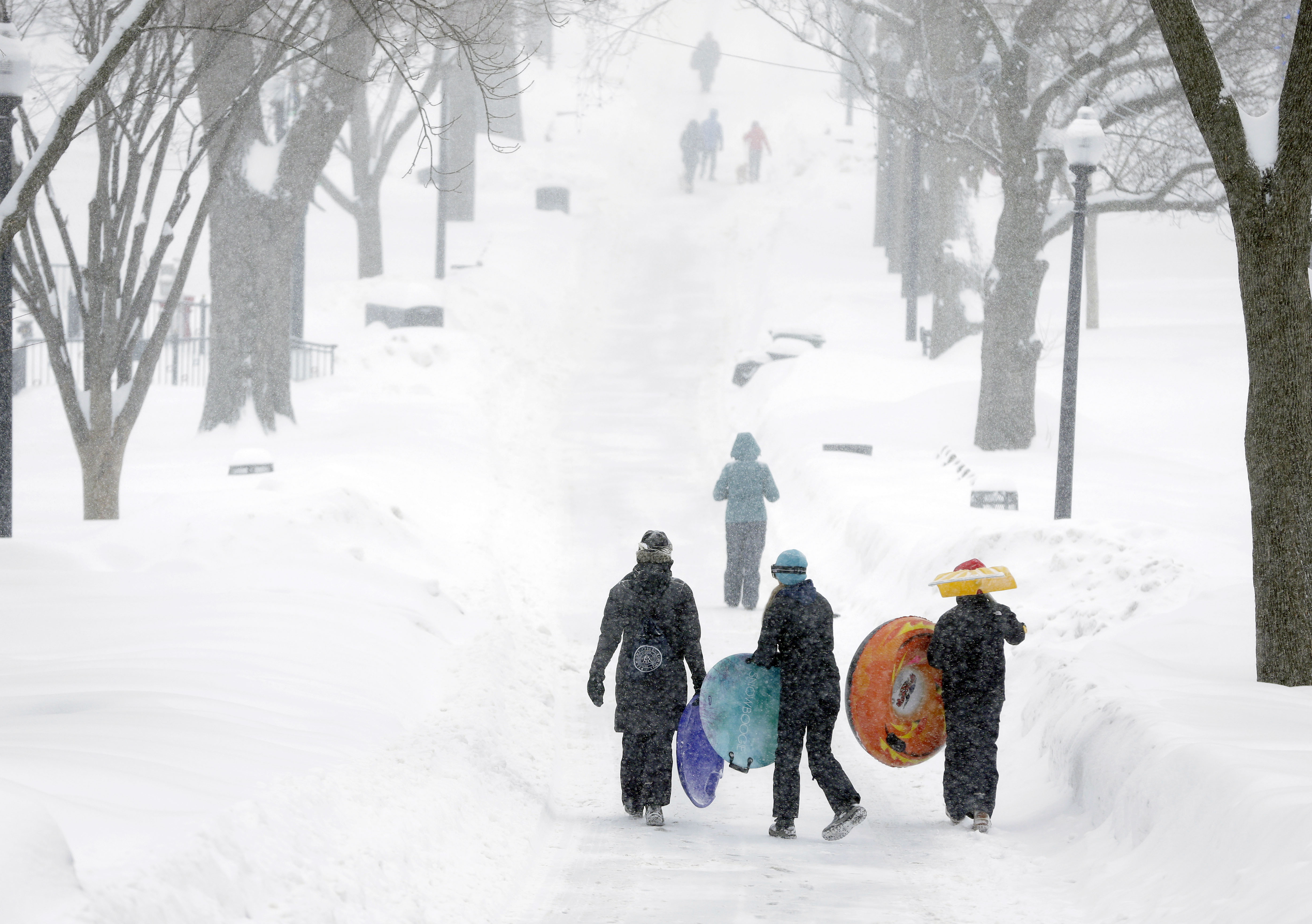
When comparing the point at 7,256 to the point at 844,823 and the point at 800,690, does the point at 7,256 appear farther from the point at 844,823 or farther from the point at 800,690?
the point at 844,823

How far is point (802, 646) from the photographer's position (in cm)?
682

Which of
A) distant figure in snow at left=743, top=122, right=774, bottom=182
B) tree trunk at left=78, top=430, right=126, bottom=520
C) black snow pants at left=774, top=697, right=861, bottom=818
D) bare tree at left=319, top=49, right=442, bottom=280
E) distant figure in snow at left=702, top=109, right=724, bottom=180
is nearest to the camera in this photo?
black snow pants at left=774, top=697, right=861, bottom=818

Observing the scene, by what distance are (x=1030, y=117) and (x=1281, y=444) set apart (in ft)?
33.1

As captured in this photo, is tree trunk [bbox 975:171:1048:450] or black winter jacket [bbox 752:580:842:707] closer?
black winter jacket [bbox 752:580:842:707]

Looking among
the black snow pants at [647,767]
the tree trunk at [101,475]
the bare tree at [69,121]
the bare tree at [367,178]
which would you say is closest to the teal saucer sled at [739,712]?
the black snow pants at [647,767]

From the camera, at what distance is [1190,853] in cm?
533

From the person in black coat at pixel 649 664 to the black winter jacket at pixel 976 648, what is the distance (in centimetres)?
131

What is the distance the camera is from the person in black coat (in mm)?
7012

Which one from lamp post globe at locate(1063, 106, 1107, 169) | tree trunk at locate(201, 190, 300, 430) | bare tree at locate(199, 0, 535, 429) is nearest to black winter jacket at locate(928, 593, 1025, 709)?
lamp post globe at locate(1063, 106, 1107, 169)

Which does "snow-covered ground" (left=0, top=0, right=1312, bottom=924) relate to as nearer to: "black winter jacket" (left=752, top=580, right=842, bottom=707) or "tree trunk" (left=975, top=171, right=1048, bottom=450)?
"tree trunk" (left=975, top=171, right=1048, bottom=450)

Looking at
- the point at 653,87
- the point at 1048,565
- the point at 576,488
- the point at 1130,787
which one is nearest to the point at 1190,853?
the point at 1130,787

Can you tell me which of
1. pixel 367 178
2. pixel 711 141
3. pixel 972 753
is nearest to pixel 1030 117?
pixel 972 753

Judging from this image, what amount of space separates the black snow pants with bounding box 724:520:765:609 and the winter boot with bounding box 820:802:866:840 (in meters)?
5.09

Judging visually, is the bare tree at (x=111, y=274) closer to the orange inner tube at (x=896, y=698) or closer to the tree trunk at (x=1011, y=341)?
the orange inner tube at (x=896, y=698)
